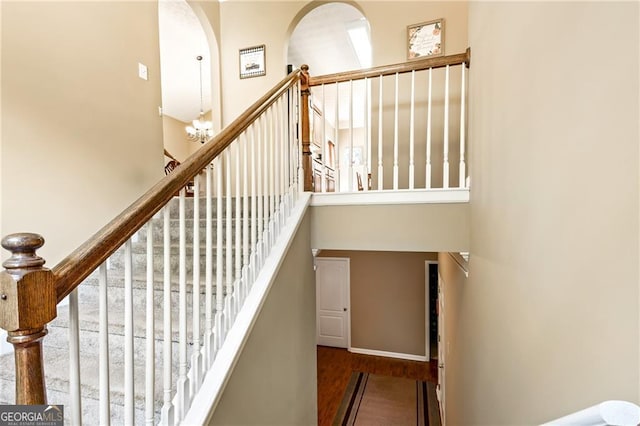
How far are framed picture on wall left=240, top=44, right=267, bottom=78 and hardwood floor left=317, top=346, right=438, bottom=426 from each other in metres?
4.63

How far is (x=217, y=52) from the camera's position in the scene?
3957 mm

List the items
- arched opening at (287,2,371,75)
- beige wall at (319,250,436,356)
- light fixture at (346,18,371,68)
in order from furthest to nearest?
1. beige wall at (319,250,436,356)
2. light fixture at (346,18,371,68)
3. arched opening at (287,2,371,75)

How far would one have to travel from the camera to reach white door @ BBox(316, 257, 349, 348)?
6.07m

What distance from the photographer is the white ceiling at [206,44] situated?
406 cm

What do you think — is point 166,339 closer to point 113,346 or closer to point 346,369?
point 113,346

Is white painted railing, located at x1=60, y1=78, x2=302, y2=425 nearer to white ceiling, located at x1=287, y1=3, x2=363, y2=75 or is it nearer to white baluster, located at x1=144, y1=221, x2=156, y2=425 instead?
white baluster, located at x1=144, y1=221, x2=156, y2=425

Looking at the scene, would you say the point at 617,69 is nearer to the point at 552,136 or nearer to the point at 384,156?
the point at 552,136

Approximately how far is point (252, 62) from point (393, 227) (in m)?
2.96

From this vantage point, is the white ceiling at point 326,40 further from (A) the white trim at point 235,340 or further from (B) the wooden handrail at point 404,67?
(A) the white trim at point 235,340

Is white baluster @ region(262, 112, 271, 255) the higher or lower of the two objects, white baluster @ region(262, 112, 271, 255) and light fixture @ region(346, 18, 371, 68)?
the lower

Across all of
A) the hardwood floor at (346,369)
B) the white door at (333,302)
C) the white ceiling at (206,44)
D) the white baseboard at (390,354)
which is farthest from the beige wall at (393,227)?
the white baseboard at (390,354)

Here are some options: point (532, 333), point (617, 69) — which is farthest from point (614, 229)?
point (532, 333)

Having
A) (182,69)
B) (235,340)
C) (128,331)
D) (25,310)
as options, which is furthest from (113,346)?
(182,69)

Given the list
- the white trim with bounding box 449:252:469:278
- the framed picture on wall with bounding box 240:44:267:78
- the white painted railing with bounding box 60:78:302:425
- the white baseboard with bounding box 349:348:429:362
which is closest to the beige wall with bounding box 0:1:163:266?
the white painted railing with bounding box 60:78:302:425
